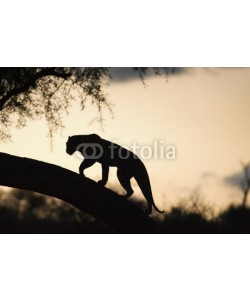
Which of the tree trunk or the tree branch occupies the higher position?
the tree branch

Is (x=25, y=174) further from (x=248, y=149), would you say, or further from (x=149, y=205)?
(x=248, y=149)

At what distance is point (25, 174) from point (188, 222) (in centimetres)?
216

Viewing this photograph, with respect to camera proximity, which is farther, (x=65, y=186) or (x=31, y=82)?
(x=31, y=82)

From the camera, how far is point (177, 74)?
5.36 m

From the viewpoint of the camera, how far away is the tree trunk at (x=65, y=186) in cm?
428

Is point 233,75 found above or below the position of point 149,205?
above

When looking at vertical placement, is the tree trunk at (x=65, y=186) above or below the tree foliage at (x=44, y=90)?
below

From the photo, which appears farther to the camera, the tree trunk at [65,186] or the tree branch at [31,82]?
the tree branch at [31,82]

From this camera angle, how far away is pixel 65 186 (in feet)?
14.1

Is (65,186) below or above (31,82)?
below

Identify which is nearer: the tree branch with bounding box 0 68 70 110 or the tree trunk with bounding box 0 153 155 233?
the tree trunk with bounding box 0 153 155 233

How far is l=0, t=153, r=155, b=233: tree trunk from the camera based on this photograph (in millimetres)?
4281

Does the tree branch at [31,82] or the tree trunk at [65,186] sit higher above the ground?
the tree branch at [31,82]
